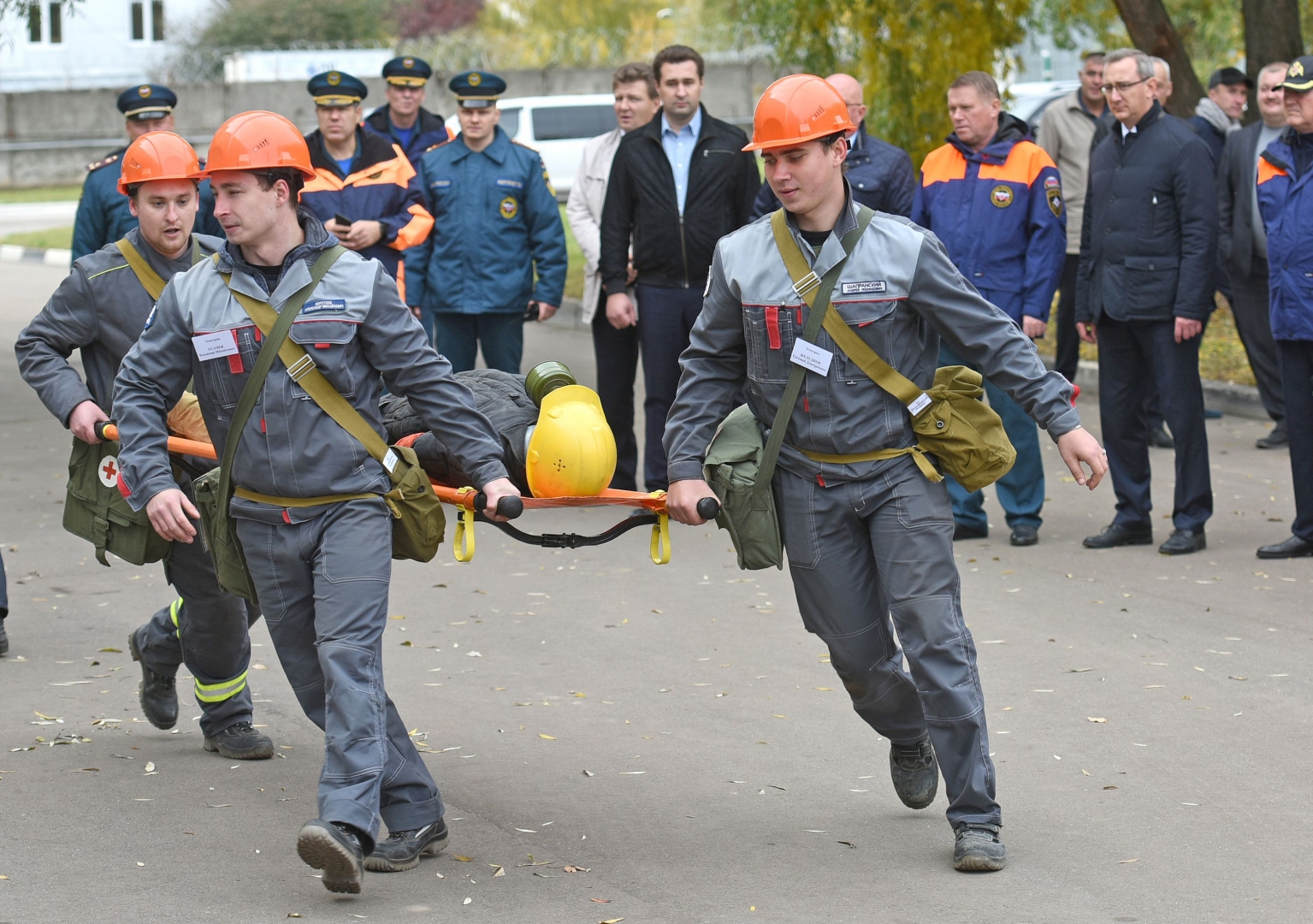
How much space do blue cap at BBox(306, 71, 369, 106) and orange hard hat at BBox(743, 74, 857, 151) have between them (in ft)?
18.5

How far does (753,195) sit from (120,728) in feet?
16.1

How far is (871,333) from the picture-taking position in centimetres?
471

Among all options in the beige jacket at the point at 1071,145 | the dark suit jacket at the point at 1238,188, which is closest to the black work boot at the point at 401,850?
the dark suit jacket at the point at 1238,188

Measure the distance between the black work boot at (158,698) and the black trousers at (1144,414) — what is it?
492 centimetres

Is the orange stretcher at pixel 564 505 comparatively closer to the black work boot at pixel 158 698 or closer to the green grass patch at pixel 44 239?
the black work boot at pixel 158 698

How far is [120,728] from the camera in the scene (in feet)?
20.2

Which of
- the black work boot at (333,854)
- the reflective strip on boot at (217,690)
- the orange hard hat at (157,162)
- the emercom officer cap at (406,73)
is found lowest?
the reflective strip on boot at (217,690)

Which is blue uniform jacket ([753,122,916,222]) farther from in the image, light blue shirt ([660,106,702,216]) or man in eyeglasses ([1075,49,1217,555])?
man in eyeglasses ([1075,49,1217,555])

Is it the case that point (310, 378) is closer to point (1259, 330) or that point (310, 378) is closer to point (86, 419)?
point (86, 419)

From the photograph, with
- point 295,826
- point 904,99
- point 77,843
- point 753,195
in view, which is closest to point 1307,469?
point 753,195

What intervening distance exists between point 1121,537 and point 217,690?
4969 millimetres

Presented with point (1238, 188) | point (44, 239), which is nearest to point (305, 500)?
point (1238, 188)

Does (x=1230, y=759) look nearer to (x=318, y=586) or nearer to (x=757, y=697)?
(x=757, y=697)

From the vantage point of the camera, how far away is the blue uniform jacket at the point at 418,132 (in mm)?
11250
